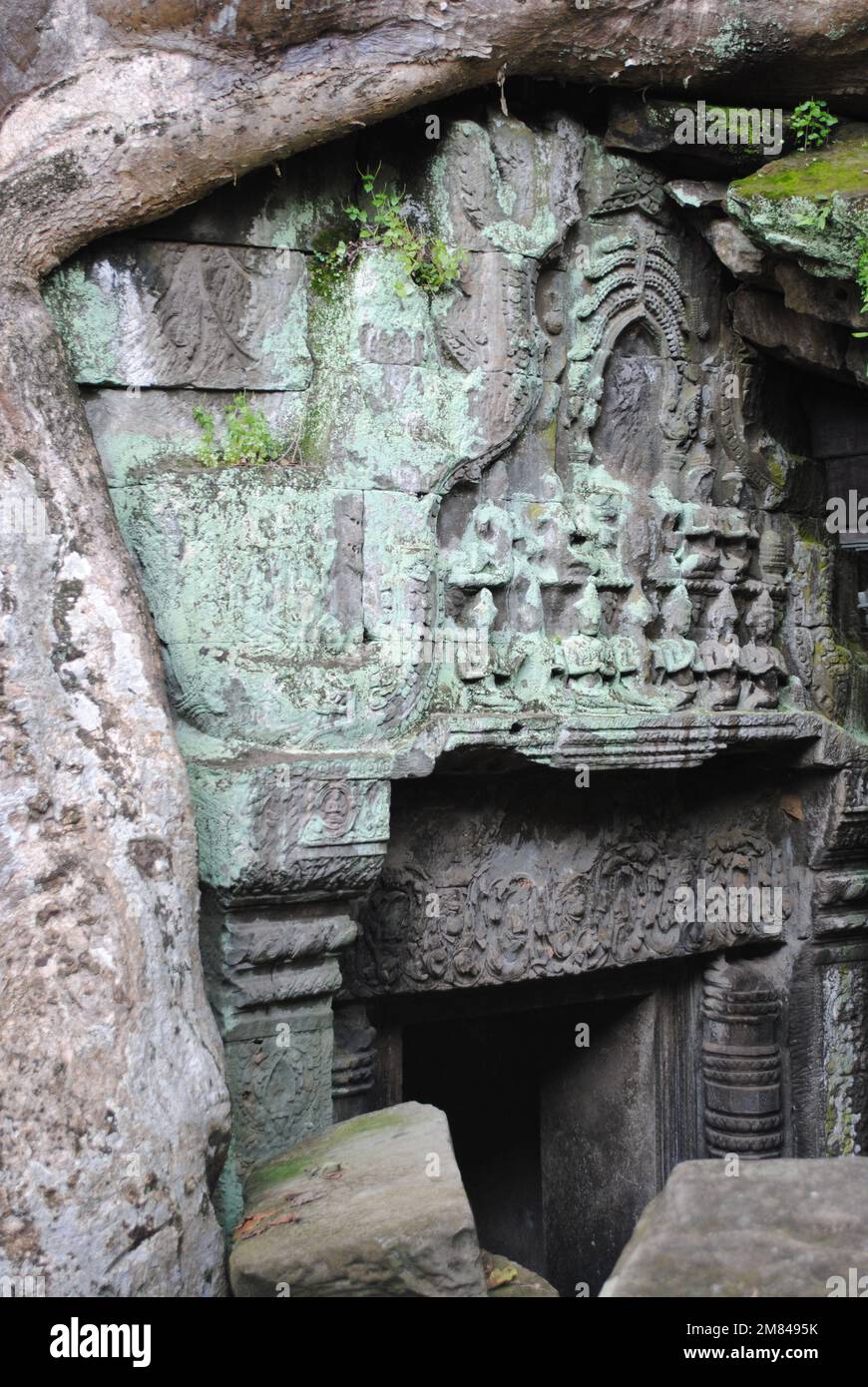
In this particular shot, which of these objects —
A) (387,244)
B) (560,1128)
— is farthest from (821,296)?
(560,1128)

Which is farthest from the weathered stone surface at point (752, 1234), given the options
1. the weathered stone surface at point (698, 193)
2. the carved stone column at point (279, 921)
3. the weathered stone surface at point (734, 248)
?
the weathered stone surface at point (698, 193)

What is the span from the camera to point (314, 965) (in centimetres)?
429

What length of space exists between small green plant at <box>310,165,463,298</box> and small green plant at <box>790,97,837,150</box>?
1.20 meters

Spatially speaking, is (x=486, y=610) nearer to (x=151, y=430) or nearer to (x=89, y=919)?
(x=151, y=430)

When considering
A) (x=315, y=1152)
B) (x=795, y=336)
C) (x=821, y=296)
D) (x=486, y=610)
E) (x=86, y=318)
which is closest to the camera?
(x=315, y=1152)

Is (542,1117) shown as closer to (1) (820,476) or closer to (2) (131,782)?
(1) (820,476)

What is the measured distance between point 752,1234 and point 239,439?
254 centimetres

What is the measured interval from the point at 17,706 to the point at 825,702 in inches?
124

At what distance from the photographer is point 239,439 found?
4332 millimetres

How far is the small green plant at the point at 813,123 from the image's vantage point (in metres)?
4.79

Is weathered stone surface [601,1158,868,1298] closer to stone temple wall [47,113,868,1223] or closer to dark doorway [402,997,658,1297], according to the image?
stone temple wall [47,113,868,1223]

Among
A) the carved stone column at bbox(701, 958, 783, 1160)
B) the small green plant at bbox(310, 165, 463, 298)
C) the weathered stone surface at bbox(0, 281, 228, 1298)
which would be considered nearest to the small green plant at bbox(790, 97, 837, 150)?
the small green plant at bbox(310, 165, 463, 298)

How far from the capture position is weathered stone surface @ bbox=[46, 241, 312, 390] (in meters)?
4.15

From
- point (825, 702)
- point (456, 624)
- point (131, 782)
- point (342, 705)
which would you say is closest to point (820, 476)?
point (825, 702)
